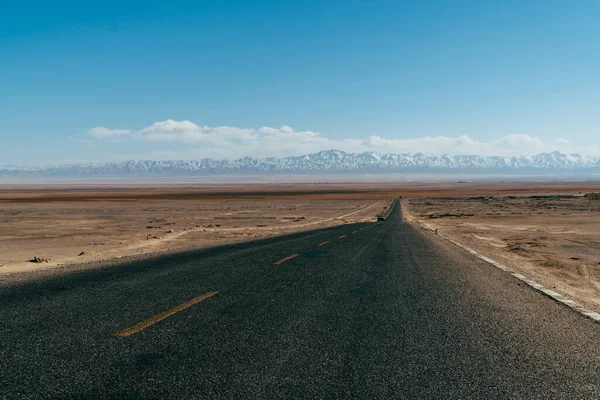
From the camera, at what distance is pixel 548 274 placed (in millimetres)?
15195

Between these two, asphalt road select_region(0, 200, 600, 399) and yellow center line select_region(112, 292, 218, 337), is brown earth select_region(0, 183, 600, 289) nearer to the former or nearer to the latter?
asphalt road select_region(0, 200, 600, 399)

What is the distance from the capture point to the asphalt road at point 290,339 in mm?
4777

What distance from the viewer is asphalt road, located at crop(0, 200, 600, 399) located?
4.78 m

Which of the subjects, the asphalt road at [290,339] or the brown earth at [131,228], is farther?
the brown earth at [131,228]

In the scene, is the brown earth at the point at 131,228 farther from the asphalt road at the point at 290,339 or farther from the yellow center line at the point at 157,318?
the yellow center line at the point at 157,318

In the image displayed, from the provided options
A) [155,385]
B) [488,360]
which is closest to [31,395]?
[155,385]

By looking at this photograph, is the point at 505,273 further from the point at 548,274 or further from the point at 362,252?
the point at 362,252

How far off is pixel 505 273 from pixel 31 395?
12.2 meters

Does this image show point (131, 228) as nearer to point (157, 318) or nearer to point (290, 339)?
point (157, 318)

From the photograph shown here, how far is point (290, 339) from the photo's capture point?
6305 mm

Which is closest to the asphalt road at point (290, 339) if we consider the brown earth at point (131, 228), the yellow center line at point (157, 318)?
the yellow center line at point (157, 318)

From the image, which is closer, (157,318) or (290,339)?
(290,339)

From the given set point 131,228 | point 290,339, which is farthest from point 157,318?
point 131,228

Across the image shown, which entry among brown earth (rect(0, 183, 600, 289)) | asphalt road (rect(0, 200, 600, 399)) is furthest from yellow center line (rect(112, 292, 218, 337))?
brown earth (rect(0, 183, 600, 289))
